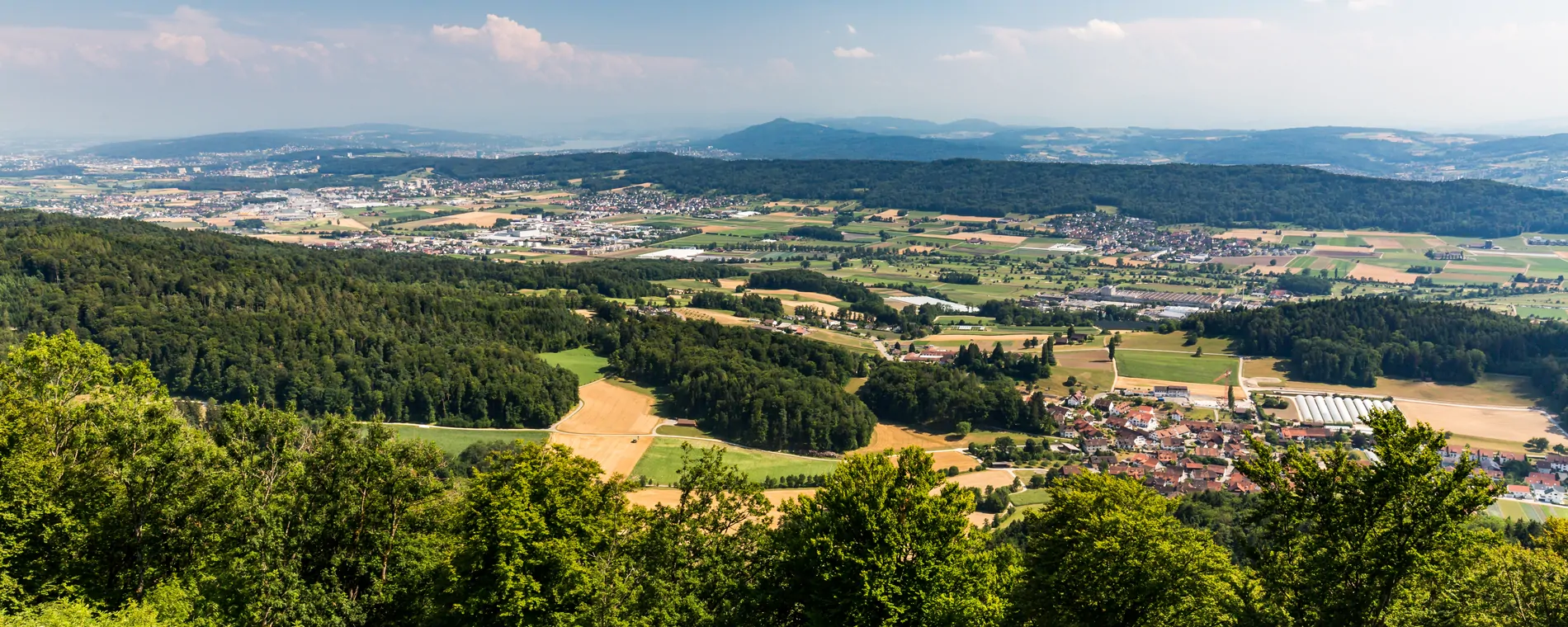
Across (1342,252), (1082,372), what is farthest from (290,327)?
(1342,252)

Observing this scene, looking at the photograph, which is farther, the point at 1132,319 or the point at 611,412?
the point at 1132,319

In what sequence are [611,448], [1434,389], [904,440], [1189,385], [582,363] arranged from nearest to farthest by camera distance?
1. [611,448]
2. [904,440]
3. [1189,385]
4. [1434,389]
5. [582,363]

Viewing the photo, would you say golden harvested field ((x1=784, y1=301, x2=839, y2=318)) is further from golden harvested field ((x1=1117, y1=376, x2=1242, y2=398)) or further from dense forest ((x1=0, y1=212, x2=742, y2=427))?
golden harvested field ((x1=1117, y1=376, x2=1242, y2=398))

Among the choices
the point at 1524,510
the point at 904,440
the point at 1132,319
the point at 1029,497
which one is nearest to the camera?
the point at 1524,510

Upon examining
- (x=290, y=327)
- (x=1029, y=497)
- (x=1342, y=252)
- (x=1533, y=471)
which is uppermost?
(x=290, y=327)

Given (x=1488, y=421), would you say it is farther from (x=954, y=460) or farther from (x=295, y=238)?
(x=295, y=238)

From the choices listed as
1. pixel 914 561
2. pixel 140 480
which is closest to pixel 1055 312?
pixel 914 561

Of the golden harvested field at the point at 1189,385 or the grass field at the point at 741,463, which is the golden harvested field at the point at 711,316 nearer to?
the grass field at the point at 741,463
